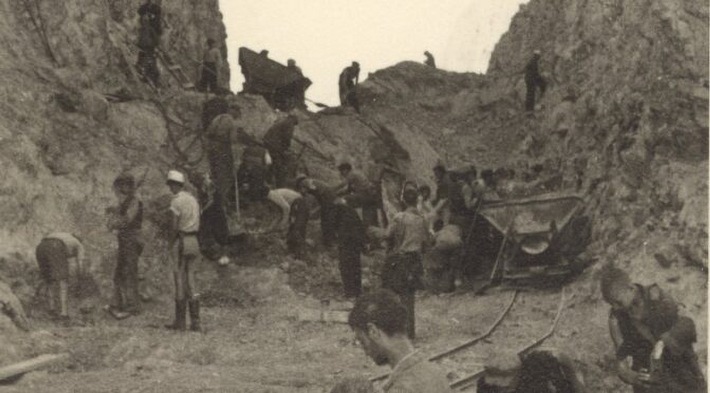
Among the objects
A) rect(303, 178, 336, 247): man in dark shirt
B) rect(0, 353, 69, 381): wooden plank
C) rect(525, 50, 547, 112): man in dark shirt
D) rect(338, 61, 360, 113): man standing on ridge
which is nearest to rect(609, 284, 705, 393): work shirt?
rect(0, 353, 69, 381): wooden plank

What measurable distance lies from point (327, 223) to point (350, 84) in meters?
8.50

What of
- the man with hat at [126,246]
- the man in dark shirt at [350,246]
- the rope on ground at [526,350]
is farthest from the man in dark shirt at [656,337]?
the man with hat at [126,246]

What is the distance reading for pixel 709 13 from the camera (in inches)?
499

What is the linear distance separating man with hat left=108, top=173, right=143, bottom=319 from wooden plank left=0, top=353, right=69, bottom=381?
1.91 metres

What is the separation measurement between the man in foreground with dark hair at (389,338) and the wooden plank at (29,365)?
191 inches

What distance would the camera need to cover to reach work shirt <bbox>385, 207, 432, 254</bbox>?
389 inches

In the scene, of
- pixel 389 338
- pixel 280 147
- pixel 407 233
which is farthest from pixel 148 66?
pixel 389 338

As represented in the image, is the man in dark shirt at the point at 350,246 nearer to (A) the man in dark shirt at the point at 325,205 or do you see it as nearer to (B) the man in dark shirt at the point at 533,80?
(A) the man in dark shirt at the point at 325,205

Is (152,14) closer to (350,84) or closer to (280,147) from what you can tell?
(280,147)

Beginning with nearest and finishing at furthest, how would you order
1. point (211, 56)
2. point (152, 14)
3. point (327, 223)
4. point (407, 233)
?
point (407, 233) → point (327, 223) → point (152, 14) → point (211, 56)

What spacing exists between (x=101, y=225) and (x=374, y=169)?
7.60 metres

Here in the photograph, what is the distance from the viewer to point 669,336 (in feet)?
20.3

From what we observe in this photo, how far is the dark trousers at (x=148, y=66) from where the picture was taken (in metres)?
16.0

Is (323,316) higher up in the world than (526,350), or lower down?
higher up
